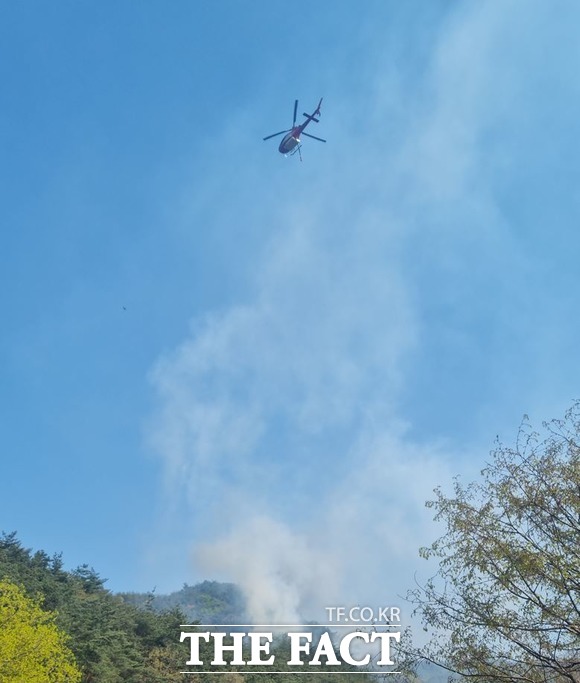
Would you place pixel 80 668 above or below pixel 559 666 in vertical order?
below

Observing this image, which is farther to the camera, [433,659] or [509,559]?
[433,659]

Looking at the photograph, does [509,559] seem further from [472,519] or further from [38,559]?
[38,559]

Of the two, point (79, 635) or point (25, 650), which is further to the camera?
point (79, 635)

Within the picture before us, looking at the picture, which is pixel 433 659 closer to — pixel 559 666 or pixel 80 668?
pixel 559 666

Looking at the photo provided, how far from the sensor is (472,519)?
837cm

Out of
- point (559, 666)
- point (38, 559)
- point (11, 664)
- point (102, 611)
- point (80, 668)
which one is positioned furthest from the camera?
point (38, 559)

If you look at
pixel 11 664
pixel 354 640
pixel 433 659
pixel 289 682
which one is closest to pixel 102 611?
pixel 289 682

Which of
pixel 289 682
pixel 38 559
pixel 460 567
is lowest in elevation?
pixel 289 682

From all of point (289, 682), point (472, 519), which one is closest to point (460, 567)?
point (472, 519)

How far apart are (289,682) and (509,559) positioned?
5078 centimetres

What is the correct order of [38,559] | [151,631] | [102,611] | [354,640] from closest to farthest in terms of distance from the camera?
[354,640] < [102,611] < [151,631] < [38,559]

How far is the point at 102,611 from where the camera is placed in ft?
150

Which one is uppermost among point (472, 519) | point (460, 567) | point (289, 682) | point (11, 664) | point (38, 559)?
point (38, 559)

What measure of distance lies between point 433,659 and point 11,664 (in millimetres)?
21523
